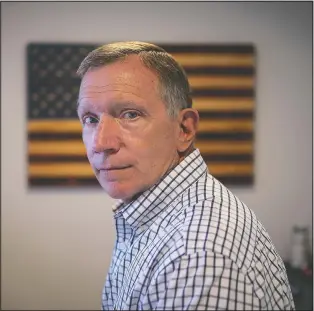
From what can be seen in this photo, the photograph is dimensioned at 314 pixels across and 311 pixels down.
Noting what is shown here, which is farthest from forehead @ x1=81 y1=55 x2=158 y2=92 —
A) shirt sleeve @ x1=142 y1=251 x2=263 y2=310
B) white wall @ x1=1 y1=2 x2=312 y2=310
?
white wall @ x1=1 y1=2 x2=312 y2=310

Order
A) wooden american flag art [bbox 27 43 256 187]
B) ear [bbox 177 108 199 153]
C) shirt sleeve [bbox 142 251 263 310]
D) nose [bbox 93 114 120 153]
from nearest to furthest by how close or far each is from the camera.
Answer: shirt sleeve [bbox 142 251 263 310]
nose [bbox 93 114 120 153]
ear [bbox 177 108 199 153]
wooden american flag art [bbox 27 43 256 187]

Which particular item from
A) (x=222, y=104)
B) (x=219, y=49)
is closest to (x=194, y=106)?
(x=222, y=104)

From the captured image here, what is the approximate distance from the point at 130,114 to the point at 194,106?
5.87 ft

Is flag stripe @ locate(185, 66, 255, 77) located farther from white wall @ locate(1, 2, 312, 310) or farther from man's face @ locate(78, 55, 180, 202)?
man's face @ locate(78, 55, 180, 202)

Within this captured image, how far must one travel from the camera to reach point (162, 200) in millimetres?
808

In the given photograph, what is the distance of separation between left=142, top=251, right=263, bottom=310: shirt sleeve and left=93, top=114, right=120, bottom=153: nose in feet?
0.94

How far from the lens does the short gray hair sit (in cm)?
80

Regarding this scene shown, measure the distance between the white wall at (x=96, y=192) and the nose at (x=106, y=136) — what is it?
72.9 inches

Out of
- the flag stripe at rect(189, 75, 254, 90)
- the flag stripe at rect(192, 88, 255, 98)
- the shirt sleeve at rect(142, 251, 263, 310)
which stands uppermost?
the flag stripe at rect(189, 75, 254, 90)

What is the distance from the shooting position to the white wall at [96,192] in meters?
2.52

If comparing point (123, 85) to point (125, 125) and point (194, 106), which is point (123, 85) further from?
point (194, 106)

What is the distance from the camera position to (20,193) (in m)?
2.57

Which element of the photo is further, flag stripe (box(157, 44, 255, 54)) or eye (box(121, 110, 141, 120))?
flag stripe (box(157, 44, 255, 54))

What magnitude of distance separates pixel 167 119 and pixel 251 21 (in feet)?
6.66
